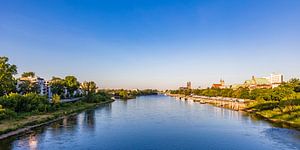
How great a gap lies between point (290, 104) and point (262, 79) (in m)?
80.2

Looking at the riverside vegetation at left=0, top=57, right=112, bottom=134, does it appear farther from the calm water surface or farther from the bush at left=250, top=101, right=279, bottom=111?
the bush at left=250, top=101, right=279, bottom=111

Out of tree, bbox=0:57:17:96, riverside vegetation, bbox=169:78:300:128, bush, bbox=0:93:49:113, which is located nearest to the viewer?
riverside vegetation, bbox=169:78:300:128

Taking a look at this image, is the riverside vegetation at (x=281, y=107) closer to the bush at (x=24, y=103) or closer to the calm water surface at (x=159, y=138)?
the calm water surface at (x=159, y=138)

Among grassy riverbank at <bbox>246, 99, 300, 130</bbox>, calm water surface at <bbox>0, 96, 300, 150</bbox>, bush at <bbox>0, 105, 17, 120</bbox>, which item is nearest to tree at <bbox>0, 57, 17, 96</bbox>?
bush at <bbox>0, 105, 17, 120</bbox>

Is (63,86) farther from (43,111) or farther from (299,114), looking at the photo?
(299,114)

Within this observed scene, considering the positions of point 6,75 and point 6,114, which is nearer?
point 6,114

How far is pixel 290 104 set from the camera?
3172 cm

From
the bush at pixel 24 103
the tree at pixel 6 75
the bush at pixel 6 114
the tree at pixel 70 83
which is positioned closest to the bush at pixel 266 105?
the bush at pixel 24 103

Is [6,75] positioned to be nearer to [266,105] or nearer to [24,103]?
[24,103]

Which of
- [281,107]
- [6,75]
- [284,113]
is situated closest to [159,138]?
[284,113]

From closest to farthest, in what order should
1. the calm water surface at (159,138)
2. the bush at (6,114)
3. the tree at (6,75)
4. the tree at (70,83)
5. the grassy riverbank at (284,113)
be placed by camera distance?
the calm water surface at (159,138)
the bush at (6,114)
the grassy riverbank at (284,113)
the tree at (6,75)
the tree at (70,83)

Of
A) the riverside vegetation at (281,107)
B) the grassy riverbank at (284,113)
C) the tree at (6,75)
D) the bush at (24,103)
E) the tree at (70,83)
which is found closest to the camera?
the grassy riverbank at (284,113)

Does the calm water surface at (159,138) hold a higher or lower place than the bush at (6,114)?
lower

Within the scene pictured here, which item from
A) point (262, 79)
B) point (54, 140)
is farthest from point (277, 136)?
point (262, 79)
